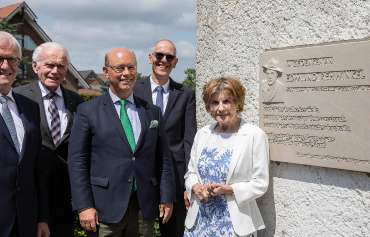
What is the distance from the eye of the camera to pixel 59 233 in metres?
3.49

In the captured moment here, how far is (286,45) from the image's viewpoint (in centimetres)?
268

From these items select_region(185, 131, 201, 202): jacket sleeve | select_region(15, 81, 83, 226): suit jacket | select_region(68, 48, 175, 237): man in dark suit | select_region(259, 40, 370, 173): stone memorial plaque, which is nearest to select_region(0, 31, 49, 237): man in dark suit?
select_region(68, 48, 175, 237): man in dark suit

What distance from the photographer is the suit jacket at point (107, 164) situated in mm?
2895

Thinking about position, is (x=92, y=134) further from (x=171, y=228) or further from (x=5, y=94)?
(x=171, y=228)

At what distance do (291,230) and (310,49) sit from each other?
41.1 inches

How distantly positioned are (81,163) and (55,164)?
53 centimetres

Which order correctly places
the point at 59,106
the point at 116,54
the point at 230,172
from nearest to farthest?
the point at 230,172
the point at 116,54
the point at 59,106

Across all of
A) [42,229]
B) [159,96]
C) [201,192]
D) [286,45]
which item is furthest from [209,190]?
[159,96]

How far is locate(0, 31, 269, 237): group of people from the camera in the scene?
2.60 metres

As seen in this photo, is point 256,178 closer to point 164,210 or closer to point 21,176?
point 164,210

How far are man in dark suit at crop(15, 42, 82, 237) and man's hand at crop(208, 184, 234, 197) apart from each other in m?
1.31

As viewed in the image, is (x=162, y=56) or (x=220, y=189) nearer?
(x=220, y=189)

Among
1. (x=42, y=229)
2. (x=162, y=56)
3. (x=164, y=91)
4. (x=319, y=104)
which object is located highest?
(x=162, y=56)

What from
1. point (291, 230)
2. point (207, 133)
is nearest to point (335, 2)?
point (207, 133)
